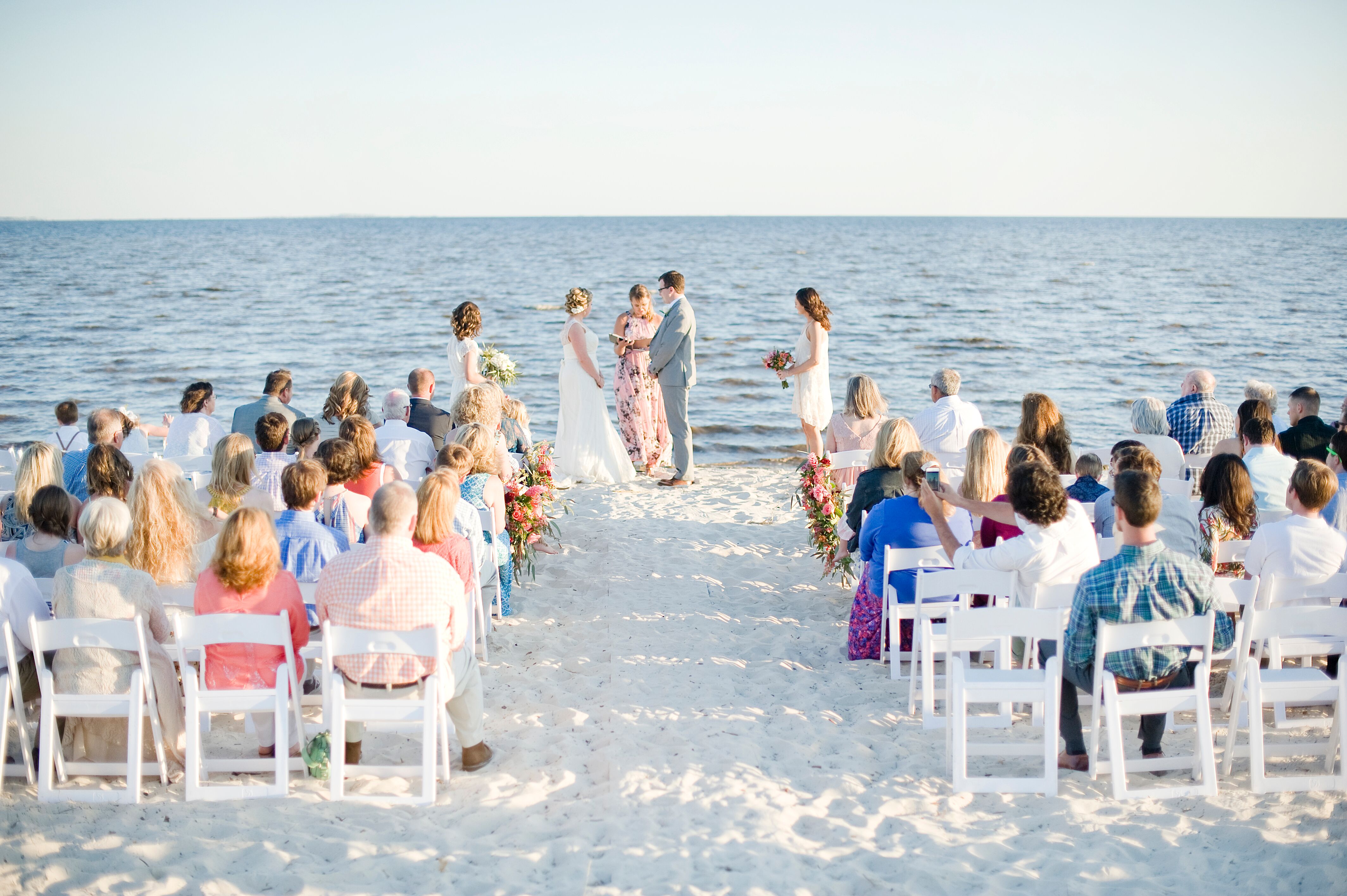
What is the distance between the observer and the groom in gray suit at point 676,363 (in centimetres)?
972

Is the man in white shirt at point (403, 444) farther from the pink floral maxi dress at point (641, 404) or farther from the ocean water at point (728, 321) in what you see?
the ocean water at point (728, 321)

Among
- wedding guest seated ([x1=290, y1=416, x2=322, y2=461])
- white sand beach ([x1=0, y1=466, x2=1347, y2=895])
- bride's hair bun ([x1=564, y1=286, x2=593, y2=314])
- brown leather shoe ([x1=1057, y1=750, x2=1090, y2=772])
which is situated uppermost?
bride's hair bun ([x1=564, y1=286, x2=593, y2=314])

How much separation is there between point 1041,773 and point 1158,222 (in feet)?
615

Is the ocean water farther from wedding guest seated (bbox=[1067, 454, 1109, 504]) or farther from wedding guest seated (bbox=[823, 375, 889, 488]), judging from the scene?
wedding guest seated (bbox=[1067, 454, 1109, 504])

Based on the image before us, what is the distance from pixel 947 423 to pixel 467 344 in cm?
460

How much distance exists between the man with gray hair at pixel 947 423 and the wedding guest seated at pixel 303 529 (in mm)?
4439

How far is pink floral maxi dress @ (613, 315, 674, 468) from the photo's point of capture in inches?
404

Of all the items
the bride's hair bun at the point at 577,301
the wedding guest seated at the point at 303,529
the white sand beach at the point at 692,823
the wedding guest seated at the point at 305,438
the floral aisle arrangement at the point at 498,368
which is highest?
the bride's hair bun at the point at 577,301

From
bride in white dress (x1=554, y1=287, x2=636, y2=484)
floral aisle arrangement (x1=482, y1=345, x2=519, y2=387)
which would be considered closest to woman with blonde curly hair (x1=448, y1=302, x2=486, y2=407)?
floral aisle arrangement (x1=482, y1=345, x2=519, y2=387)

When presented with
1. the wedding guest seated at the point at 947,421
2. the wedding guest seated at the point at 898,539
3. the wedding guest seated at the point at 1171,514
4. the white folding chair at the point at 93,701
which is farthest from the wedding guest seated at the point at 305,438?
the wedding guest seated at the point at 1171,514

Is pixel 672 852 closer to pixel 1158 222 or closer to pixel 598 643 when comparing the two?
pixel 598 643

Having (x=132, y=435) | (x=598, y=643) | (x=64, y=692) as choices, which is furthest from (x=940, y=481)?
(x=132, y=435)

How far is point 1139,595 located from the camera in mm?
4098

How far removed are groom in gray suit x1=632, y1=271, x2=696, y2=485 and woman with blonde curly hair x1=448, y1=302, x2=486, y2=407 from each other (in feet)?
6.29
